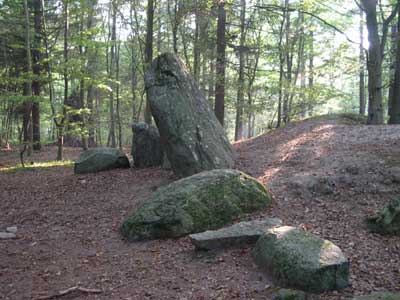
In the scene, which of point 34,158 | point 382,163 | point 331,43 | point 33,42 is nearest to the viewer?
point 382,163

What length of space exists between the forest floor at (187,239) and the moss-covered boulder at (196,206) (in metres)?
0.23

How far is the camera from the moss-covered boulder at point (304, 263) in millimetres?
4309

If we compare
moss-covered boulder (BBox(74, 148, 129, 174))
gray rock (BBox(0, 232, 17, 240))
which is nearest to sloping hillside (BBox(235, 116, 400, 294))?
moss-covered boulder (BBox(74, 148, 129, 174))

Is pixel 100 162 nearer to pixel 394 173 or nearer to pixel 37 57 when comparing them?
pixel 394 173

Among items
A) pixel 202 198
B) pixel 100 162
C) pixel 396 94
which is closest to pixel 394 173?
pixel 202 198

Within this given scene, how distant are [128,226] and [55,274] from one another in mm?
1579

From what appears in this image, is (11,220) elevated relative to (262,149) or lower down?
lower down

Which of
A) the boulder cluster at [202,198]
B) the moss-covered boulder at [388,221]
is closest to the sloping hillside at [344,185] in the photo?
the moss-covered boulder at [388,221]

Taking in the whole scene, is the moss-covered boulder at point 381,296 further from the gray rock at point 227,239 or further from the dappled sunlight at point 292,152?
the dappled sunlight at point 292,152

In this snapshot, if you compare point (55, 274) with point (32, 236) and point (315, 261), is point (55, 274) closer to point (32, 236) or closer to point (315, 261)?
point (32, 236)

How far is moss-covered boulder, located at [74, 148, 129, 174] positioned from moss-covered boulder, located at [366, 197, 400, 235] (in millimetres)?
8142

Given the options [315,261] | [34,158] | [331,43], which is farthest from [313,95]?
[315,261]

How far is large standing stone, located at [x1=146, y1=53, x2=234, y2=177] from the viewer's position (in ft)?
29.8

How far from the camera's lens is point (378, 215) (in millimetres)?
5984
